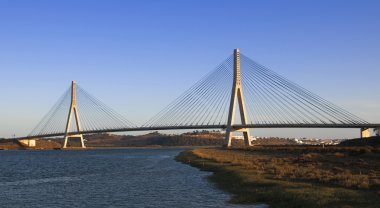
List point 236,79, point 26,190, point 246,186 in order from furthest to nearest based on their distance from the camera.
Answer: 1. point 236,79
2. point 26,190
3. point 246,186

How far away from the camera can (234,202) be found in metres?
26.9

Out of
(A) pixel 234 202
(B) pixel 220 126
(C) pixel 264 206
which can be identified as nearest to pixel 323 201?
(C) pixel 264 206

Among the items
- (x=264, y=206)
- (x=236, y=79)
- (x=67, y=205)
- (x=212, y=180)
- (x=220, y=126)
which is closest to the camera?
(x=264, y=206)

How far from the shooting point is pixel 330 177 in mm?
33188

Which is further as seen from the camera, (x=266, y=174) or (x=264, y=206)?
(x=266, y=174)

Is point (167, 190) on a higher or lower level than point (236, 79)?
lower

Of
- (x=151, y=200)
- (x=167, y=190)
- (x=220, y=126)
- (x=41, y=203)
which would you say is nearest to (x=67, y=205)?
(x=41, y=203)

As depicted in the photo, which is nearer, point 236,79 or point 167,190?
point 167,190

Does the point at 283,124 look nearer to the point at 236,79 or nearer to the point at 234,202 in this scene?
the point at 236,79

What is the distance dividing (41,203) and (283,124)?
92230 millimetres

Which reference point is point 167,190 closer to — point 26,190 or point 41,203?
point 41,203

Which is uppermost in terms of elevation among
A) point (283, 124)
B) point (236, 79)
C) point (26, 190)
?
point (236, 79)

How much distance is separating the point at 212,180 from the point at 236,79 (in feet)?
250

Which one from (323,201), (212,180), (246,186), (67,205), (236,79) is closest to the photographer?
(323,201)
